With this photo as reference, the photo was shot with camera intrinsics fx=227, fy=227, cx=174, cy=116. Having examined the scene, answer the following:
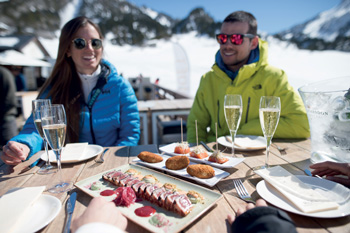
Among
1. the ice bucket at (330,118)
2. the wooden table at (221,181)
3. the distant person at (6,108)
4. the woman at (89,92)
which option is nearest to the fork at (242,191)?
the wooden table at (221,181)

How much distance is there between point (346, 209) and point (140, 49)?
70468 mm

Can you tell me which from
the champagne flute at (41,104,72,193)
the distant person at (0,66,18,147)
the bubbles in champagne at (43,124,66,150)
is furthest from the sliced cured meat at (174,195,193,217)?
the distant person at (0,66,18,147)

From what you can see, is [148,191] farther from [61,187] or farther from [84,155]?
[84,155]

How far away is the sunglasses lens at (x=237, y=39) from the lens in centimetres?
274

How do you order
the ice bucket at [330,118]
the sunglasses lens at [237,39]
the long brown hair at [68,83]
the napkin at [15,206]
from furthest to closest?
1. the sunglasses lens at [237,39]
2. the long brown hair at [68,83]
3. the ice bucket at [330,118]
4. the napkin at [15,206]

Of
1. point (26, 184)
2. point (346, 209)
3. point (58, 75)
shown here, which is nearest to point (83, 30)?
point (58, 75)

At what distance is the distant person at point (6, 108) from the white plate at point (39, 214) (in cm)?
435

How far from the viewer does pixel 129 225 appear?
2.63ft

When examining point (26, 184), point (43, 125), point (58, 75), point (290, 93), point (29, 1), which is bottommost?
point (26, 184)

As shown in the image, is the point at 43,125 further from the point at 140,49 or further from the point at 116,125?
the point at 140,49

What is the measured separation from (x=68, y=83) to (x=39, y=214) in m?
2.04

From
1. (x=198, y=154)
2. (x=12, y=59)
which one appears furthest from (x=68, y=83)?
(x=12, y=59)

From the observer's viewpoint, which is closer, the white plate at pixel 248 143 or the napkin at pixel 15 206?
the napkin at pixel 15 206

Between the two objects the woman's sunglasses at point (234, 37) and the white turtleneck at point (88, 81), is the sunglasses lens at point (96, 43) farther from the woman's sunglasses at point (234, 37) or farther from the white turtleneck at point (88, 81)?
the woman's sunglasses at point (234, 37)
